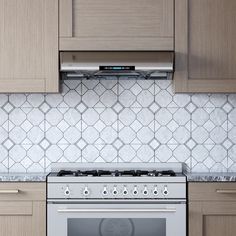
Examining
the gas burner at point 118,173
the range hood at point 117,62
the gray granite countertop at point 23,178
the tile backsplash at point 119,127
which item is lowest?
the gray granite countertop at point 23,178

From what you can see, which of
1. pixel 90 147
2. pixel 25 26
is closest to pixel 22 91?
pixel 25 26

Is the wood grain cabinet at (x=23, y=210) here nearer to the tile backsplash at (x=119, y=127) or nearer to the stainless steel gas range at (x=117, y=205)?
the stainless steel gas range at (x=117, y=205)

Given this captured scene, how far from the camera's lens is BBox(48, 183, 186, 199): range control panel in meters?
2.77

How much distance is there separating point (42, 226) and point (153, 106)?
110cm

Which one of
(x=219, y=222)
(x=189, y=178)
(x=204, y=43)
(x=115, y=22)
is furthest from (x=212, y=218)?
(x=115, y=22)

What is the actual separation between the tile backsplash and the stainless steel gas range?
1.62ft

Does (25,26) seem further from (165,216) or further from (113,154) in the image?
(165,216)

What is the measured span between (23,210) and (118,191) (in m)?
0.56

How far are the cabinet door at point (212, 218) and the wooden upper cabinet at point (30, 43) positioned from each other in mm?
1108

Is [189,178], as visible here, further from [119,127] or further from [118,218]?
[119,127]

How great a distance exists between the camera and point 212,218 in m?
2.78

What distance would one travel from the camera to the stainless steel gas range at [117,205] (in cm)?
275

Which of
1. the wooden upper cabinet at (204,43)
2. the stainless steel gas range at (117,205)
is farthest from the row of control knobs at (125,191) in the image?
the wooden upper cabinet at (204,43)

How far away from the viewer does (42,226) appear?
9.13 ft
